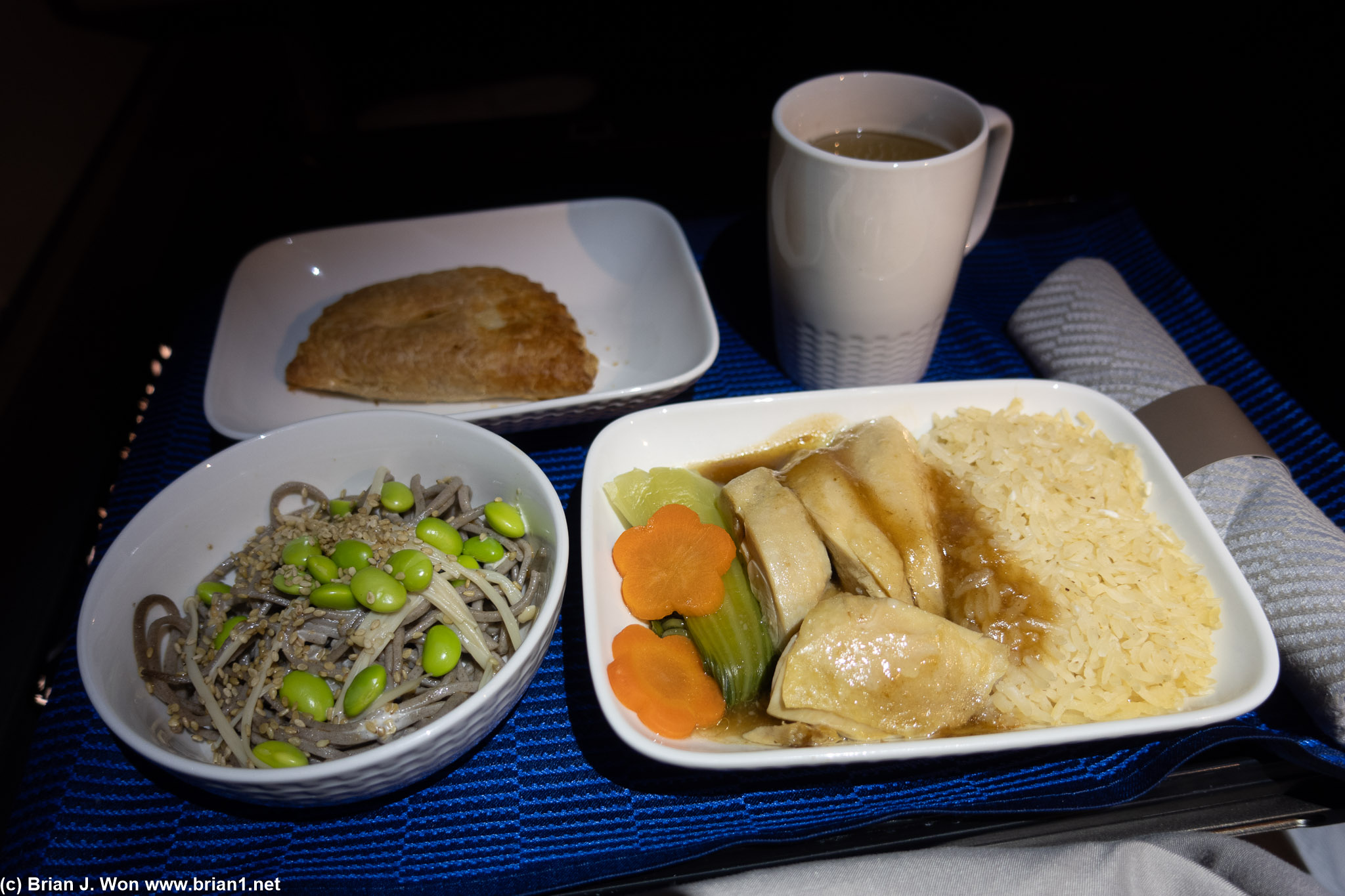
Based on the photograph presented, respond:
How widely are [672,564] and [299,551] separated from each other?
80 cm

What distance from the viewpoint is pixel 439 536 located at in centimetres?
158

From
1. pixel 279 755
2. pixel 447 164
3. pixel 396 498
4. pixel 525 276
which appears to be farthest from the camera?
pixel 447 164

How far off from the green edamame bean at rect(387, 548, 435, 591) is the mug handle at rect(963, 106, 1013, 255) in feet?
5.17

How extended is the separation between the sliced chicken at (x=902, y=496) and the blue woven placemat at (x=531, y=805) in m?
0.37

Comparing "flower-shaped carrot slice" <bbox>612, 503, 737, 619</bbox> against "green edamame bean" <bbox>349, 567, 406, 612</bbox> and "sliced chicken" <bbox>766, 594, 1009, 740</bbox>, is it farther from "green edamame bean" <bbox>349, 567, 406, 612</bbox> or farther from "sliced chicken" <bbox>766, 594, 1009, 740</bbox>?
"green edamame bean" <bbox>349, 567, 406, 612</bbox>

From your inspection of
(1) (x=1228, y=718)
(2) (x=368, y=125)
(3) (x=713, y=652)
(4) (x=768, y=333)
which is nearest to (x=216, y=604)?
(3) (x=713, y=652)

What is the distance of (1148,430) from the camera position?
1.93 m

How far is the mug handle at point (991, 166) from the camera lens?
2.00 meters

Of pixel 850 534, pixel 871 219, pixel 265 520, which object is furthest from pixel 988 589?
pixel 265 520

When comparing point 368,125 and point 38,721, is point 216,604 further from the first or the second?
point 368,125

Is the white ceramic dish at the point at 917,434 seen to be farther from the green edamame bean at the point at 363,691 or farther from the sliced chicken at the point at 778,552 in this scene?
the green edamame bean at the point at 363,691

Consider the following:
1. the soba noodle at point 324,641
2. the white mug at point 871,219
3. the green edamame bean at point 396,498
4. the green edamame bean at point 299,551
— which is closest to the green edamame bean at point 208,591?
the soba noodle at point 324,641

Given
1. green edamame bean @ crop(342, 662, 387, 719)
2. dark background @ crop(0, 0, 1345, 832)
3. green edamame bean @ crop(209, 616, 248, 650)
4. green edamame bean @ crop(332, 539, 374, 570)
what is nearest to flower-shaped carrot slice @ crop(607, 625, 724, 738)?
green edamame bean @ crop(342, 662, 387, 719)

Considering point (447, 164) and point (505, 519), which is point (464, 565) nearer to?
point (505, 519)
